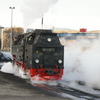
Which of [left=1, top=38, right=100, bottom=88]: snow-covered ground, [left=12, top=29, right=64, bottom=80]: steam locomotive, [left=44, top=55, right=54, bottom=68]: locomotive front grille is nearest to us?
[left=12, top=29, right=64, bottom=80]: steam locomotive

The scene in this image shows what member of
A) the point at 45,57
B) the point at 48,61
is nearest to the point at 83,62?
the point at 48,61

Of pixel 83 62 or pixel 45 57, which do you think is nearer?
pixel 45 57

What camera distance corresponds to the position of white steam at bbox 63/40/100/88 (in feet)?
47.5

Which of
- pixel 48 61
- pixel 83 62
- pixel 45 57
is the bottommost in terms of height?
pixel 83 62

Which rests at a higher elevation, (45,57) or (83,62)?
(45,57)

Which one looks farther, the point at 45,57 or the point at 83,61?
the point at 83,61

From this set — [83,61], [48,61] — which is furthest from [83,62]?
[48,61]

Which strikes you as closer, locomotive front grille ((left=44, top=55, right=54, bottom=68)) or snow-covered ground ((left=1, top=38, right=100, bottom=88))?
locomotive front grille ((left=44, top=55, right=54, bottom=68))

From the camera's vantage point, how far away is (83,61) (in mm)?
15992

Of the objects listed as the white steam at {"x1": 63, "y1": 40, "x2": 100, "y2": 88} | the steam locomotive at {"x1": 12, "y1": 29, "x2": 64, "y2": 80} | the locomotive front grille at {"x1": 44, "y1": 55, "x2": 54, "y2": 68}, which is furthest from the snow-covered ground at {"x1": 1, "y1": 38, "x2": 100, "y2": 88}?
the locomotive front grille at {"x1": 44, "y1": 55, "x2": 54, "y2": 68}

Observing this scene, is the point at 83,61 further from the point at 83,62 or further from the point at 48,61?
the point at 48,61

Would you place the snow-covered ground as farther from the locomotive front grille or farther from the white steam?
the locomotive front grille

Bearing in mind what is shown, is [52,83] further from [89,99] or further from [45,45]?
[89,99]

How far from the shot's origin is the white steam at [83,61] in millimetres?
14468
